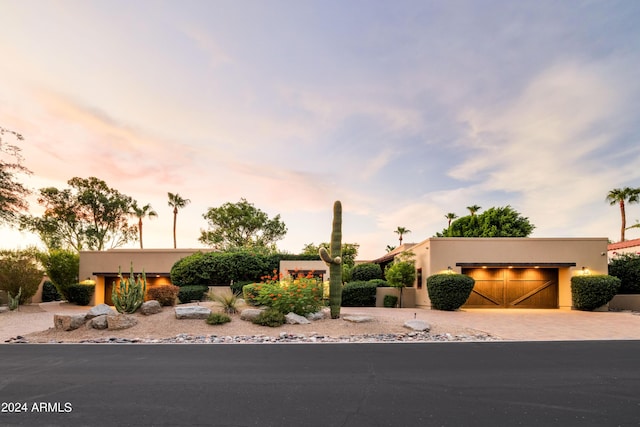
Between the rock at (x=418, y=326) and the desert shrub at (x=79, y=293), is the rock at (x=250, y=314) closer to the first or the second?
the rock at (x=418, y=326)

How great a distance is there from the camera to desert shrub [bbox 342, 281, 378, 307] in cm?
2023

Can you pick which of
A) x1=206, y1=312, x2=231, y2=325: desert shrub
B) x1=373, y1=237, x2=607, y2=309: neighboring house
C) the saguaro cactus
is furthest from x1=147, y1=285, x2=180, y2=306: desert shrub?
x1=373, y1=237, x2=607, y2=309: neighboring house

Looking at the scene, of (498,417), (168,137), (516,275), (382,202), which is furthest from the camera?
(382,202)

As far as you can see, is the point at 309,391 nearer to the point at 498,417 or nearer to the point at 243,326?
the point at 498,417

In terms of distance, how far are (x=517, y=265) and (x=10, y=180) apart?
26.9 m

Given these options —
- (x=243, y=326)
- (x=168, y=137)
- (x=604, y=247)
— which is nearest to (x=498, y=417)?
(x=243, y=326)

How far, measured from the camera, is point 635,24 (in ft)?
40.3

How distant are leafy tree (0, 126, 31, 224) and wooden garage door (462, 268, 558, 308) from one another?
24027 mm

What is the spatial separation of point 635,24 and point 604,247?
10.8 m

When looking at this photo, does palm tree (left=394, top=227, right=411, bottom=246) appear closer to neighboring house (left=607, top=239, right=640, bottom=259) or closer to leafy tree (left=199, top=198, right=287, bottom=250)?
leafy tree (left=199, top=198, right=287, bottom=250)

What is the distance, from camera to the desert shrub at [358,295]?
2023 centimetres

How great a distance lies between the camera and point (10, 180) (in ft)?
64.2

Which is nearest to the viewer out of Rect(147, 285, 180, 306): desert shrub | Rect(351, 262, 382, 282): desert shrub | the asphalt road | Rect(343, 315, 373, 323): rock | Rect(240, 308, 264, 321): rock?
the asphalt road

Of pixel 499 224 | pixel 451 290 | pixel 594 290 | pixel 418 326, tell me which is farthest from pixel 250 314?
pixel 499 224
